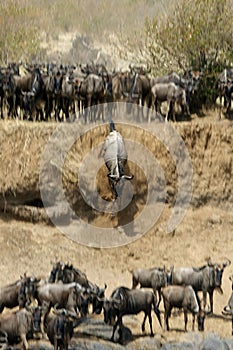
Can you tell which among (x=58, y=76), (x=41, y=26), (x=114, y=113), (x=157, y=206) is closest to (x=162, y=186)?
(x=157, y=206)

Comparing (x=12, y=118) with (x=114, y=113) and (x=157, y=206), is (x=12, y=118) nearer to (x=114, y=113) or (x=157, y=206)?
(x=114, y=113)

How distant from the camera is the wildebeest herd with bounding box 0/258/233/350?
1794 cm

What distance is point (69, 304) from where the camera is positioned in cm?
1919

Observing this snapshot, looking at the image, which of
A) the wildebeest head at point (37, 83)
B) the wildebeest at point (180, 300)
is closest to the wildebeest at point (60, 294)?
the wildebeest at point (180, 300)

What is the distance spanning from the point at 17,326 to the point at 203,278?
5.72m

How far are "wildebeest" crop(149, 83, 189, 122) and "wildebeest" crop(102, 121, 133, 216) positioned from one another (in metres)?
2.40

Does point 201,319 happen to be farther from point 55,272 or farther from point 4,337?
point 4,337

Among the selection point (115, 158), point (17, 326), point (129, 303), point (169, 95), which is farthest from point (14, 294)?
point (169, 95)

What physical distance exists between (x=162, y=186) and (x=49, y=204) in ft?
12.4

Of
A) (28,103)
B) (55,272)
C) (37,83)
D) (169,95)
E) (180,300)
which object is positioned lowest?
(180,300)

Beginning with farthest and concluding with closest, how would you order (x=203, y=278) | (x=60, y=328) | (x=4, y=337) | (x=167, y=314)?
1. (x=203, y=278)
2. (x=167, y=314)
3. (x=4, y=337)
4. (x=60, y=328)

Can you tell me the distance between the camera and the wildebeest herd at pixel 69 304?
17938 mm

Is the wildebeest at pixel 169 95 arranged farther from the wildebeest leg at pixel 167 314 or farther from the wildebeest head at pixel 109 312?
the wildebeest head at pixel 109 312

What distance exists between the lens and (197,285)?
70.2 ft
